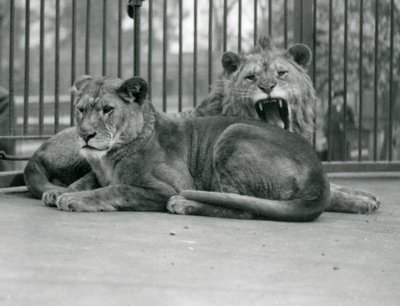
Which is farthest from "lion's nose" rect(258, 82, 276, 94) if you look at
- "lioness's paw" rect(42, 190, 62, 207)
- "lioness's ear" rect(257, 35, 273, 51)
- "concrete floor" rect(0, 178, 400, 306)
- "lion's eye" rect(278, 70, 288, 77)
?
"lioness's paw" rect(42, 190, 62, 207)

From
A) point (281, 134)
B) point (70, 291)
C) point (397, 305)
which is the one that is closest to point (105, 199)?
point (281, 134)

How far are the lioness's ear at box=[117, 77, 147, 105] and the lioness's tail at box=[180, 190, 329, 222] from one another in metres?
0.89

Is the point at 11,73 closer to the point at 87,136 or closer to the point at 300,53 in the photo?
the point at 87,136

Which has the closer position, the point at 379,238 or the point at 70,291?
the point at 70,291

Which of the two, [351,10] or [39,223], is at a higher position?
[351,10]

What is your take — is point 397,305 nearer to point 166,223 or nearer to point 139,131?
point 166,223

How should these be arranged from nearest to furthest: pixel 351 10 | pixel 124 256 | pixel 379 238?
pixel 124 256, pixel 379 238, pixel 351 10

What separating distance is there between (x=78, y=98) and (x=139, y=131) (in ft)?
1.45

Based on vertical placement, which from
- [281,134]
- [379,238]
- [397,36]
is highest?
[397,36]

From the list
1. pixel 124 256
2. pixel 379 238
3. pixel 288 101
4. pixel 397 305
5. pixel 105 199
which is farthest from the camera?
pixel 288 101

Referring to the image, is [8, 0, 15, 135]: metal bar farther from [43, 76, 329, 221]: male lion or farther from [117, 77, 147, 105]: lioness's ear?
[117, 77, 147, 105]: lioness's ear

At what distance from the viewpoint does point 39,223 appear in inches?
207

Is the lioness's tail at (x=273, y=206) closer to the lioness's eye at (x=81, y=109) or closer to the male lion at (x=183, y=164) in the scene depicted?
the male lion at (x=183, y=164)

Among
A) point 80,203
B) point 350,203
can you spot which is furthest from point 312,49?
point 80,203
